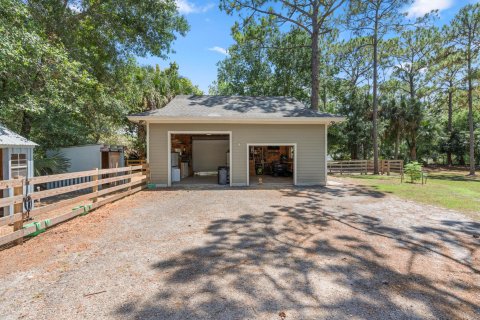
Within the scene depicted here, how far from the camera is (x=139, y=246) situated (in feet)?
12.7

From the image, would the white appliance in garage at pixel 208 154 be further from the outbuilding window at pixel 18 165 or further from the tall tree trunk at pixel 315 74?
the outbuilding window at pixel 18 165

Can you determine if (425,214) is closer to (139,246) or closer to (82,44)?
(139,246)

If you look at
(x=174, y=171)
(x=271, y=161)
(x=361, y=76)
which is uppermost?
(x=361, y=76)

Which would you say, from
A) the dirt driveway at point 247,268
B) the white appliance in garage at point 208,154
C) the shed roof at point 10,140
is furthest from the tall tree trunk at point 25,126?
the white appliance in garage at point 208,154

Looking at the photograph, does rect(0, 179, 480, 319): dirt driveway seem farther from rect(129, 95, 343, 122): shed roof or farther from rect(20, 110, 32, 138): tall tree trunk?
rect(20, 110, 32, 138): tall tree trunk

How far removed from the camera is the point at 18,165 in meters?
5.40

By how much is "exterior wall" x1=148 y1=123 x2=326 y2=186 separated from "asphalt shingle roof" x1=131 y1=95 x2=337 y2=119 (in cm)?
45

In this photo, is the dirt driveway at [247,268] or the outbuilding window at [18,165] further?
the outbuilding window at [18,165]

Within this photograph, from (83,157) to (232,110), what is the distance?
6017 millimetres

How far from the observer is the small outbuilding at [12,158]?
16.8ft

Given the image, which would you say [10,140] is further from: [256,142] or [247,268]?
[256,142]

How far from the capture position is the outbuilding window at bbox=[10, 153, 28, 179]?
5.25 metres

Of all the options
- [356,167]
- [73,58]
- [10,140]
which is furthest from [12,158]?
[356,167]

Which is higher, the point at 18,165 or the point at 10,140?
the point at 10,140
